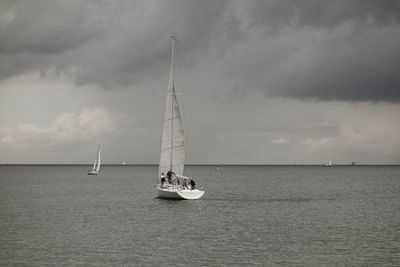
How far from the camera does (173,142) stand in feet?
247

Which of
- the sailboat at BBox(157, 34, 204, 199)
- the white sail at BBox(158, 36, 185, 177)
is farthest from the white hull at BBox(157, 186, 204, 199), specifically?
the white sail at BBox(158, 36, 185, 177)

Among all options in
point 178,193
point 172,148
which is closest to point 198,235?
point 178,193

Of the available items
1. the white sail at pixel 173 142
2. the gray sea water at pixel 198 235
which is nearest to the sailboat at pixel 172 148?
the white sail at pixel 173 142

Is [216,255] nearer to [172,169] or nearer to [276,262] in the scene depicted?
[276,262]

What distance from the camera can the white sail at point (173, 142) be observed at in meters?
75.1

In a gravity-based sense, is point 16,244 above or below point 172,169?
below

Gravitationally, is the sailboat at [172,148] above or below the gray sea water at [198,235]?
above

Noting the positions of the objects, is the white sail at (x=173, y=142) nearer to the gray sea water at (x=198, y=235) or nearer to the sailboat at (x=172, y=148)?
the sailboat at (x=172, y=148)

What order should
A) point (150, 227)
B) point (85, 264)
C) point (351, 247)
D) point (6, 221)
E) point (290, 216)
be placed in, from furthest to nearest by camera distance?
1. point (290, 216)
2. point (6, 221)
3. point (150, 227)
4. point (351, 247)
5. point (85, 264)

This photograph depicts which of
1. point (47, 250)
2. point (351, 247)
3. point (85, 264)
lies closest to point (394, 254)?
point (351, 247)

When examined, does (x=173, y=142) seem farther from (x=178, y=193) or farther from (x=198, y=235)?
(x=198, y=235)

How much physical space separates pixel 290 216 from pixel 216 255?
26083mm

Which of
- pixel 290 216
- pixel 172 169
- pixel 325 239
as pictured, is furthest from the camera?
pixel 172 169

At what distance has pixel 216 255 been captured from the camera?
38.6 m
